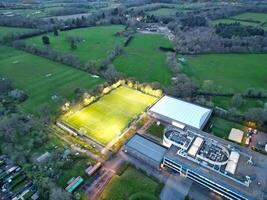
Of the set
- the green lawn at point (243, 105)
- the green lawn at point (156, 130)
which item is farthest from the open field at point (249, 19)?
the green lawn at point (156, 130)

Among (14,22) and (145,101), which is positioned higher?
(14,22)

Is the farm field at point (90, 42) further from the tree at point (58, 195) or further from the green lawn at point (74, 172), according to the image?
the tree at point (58, 195)

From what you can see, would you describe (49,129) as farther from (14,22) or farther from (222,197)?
(14,22)

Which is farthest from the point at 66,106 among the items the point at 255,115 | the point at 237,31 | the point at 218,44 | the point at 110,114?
the point at 237,31

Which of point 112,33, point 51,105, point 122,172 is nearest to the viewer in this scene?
point 122,172

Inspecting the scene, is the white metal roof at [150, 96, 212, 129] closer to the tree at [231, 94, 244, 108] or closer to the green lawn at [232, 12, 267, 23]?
the tree at [231, 94, 244, 108]

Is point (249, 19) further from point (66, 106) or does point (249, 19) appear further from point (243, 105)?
point (66, 106)

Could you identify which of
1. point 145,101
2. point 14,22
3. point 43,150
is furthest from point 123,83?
point 14,22
